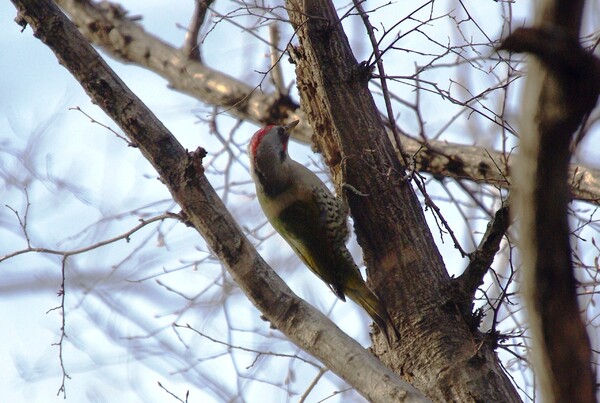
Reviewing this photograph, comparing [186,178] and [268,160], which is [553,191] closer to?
[186,178]

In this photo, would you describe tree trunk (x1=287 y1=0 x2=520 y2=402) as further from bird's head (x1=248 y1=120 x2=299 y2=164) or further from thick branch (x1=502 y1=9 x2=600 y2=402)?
thick branch (x1=502 y1=9 x2=600 y2=402)

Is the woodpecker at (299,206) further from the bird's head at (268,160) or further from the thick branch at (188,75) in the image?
the thick branch at (188,75)

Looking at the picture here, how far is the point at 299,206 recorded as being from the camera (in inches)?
244

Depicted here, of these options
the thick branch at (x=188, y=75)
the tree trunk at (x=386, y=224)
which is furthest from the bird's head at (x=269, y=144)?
the tree trunk at (x=386, y=224)

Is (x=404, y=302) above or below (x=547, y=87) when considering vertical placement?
above

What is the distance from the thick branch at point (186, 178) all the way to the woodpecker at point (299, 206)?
231cm

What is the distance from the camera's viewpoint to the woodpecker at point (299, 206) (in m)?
6.04

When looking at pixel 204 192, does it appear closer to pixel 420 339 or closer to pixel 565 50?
pixel 420 339

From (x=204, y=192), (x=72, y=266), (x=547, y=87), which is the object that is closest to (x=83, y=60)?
(x=204, y=192)

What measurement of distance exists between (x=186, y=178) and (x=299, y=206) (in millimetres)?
2712

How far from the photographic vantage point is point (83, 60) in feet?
11.5

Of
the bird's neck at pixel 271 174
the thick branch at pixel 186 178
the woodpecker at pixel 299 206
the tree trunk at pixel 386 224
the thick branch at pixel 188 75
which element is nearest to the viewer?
the thick branch at pixel 186 178

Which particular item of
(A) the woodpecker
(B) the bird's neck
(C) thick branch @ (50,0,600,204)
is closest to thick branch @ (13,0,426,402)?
(A) the woodpecker

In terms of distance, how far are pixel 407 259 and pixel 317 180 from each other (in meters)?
2.12
